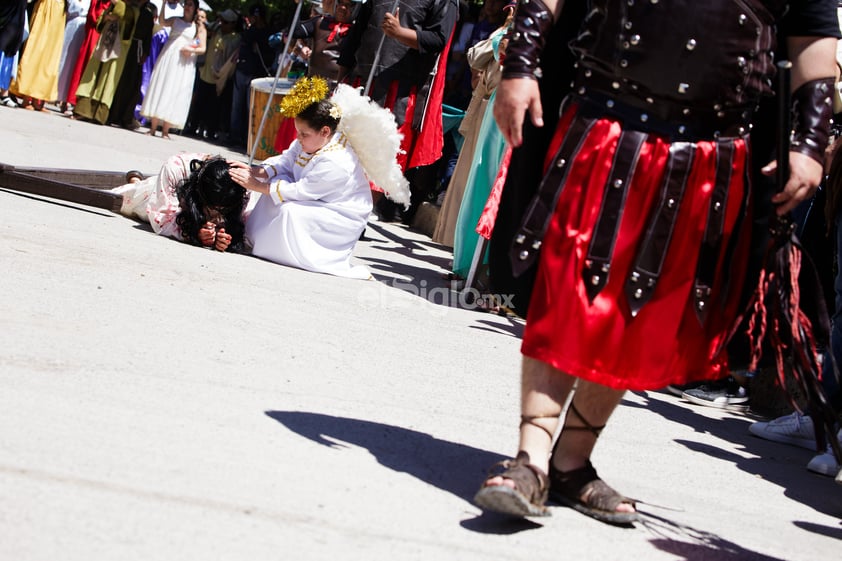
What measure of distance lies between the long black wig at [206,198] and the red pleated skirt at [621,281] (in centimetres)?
431

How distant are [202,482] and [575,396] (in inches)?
43.8

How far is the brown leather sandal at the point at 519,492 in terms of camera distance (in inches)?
111

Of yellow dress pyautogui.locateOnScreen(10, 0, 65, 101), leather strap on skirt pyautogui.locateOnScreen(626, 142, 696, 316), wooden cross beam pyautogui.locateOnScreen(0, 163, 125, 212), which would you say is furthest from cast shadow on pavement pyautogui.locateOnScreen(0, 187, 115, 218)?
yellow dress pyautogui.locateOnScreen(10, 0, 65, 101)

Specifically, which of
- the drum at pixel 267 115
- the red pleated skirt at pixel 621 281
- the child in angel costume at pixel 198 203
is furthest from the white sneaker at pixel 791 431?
the drum at pixel 267 115

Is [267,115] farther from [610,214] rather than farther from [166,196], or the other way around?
[610,214]

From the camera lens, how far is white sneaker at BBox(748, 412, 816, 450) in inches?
205

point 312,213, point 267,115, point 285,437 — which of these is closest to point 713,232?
point 285,437

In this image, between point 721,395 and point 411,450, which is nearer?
point 411,450

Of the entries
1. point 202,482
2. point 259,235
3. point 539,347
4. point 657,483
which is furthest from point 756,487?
point 259,235

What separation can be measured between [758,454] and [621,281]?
84.3 inches

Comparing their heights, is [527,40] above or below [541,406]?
above

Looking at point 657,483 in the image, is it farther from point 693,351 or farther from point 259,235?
point 259,235

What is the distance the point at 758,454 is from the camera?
4875mm

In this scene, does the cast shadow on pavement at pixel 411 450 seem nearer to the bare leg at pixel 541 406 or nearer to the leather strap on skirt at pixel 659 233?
the bare leg at pixel 541 406
